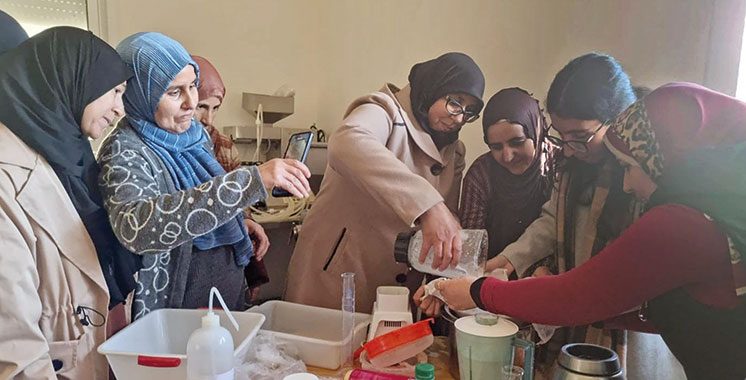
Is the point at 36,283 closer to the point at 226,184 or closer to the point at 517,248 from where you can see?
the point at 226,184

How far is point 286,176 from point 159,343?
0.47 metres

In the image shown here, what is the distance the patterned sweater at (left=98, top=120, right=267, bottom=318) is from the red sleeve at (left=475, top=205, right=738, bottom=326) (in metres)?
0.63

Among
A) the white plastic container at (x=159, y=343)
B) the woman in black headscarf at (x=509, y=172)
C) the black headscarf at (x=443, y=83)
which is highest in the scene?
the black headscarf at (x=443, y=83)

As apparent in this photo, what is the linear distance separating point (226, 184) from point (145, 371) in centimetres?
38

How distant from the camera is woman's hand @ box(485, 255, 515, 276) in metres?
1.19

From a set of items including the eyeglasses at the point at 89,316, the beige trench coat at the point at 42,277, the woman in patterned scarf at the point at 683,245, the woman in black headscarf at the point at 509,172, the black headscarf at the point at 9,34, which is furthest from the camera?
the woman in black headscarf at the point at 509,172

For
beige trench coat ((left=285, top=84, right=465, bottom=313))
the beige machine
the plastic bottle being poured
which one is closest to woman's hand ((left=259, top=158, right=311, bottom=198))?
beige trench coat ((left=285, top=84, right=465, bottom=313))

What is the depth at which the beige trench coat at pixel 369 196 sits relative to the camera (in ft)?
3.80

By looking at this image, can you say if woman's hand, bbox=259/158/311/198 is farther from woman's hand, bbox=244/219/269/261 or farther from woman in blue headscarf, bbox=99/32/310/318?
woman's hand, bbox=244/219/269/261

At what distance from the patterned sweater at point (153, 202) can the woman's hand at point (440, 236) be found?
368 mm

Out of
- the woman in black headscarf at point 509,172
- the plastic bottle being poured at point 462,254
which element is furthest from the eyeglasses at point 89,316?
the woman in black headscarf at point 509,172

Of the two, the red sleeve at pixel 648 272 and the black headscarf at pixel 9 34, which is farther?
the black headscarf at pixel 9 34

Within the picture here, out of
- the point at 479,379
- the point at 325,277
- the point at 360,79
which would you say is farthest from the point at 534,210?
the point at 360,79

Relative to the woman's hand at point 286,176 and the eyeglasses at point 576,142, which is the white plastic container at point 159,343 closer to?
the woman's hand at point 286,176
